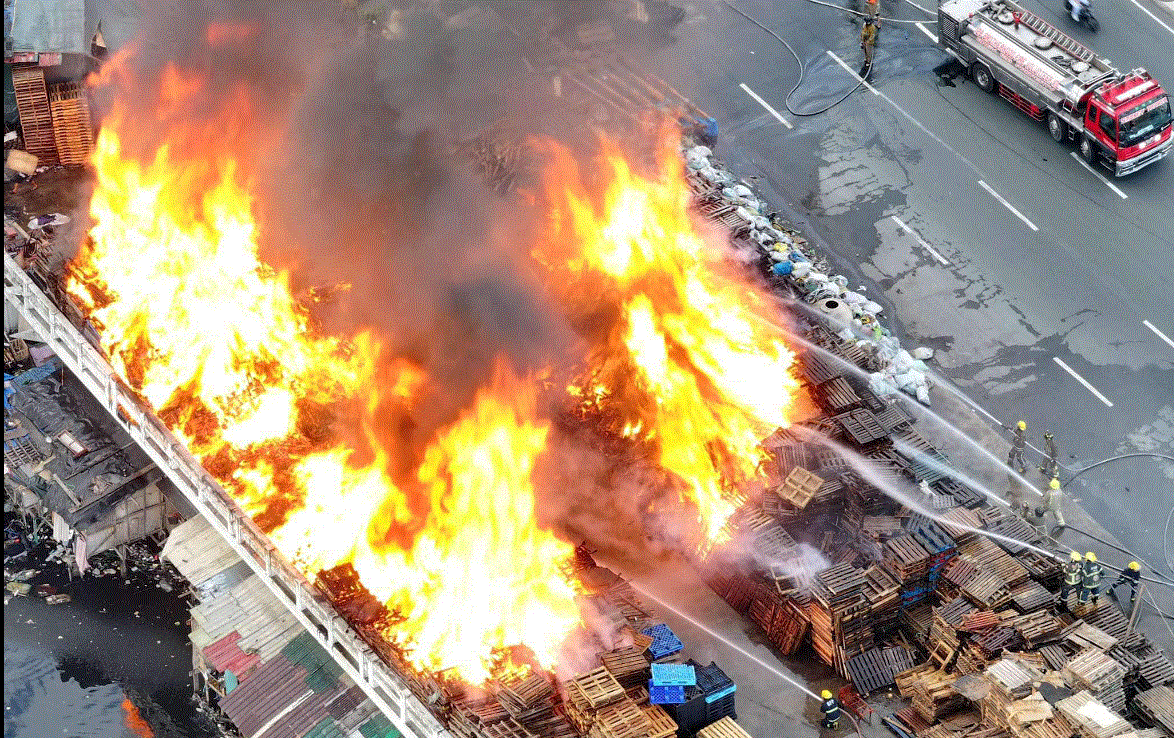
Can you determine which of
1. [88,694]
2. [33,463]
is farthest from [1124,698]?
[33,463]

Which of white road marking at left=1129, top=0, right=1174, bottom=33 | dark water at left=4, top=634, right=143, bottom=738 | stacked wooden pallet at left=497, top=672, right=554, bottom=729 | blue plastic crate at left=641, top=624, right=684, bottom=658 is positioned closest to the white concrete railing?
stacked wooden pallet at left=497, top=672, right=554, bottom=729

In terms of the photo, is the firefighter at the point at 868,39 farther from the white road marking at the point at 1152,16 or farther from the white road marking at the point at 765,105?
the white road marking at the point at 1152,16

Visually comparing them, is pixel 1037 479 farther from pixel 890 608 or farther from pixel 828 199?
pixel 828 199

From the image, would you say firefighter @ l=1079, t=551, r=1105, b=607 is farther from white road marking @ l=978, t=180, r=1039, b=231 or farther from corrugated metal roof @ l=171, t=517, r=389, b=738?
corrugated metal roof @ l=171, t=517, r=389, b=738

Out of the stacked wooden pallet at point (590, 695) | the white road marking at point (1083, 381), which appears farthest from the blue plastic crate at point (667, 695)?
the white road marking at point (1083, 381)

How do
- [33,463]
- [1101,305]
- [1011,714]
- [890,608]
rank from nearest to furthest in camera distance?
[1011,714]
[890,608]
[33,463]
[1101,305]

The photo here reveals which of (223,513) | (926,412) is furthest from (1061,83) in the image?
(223,513)
